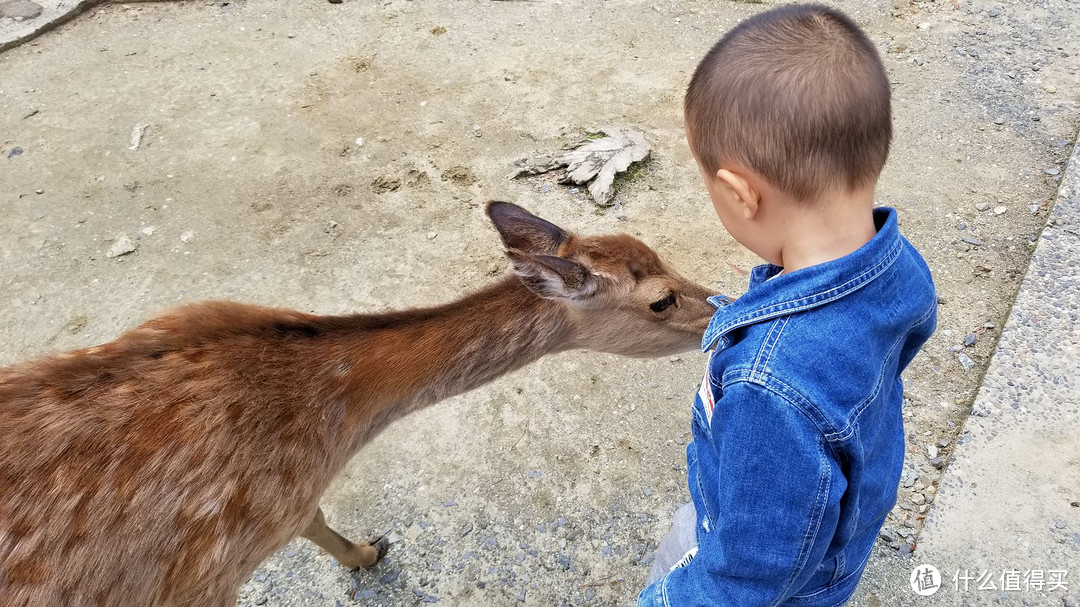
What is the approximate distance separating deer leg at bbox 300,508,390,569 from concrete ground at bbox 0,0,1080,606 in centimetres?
7

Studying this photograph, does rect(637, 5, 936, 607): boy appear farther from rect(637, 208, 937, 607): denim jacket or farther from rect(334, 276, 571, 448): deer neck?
rect(334, 276, 571, 448): deer neck

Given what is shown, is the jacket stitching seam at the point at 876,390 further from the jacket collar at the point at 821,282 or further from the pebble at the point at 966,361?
the pebble at the point at 966,361

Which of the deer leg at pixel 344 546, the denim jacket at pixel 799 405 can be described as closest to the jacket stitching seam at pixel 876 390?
the denim jacket at pixel 799 405

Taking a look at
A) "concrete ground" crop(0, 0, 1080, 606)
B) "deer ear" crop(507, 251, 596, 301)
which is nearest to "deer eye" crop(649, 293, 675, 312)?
"deer ear" crop(507, 251, 596, 301)

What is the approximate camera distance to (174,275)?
14.5ft

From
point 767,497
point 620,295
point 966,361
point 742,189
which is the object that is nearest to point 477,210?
point 620,295

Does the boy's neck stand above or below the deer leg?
above

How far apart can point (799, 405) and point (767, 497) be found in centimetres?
19

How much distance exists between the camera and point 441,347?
252 cm

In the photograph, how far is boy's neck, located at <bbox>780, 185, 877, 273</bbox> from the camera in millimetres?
1409

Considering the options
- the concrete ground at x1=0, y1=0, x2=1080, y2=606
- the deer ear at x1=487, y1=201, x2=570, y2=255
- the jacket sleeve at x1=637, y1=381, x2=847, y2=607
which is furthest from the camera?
the concrete ground at x1=0, y1=0, x2=1080, y2=606

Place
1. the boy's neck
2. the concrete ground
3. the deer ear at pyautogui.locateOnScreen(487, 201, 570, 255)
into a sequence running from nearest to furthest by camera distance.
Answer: the boy's neck, the deer ear at pyautogui.locateOnScreen(487, 201, 570, 255), the concrete ground

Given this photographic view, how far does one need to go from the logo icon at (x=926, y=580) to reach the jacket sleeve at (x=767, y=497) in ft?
5.35

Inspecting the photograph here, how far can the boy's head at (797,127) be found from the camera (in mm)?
1342
